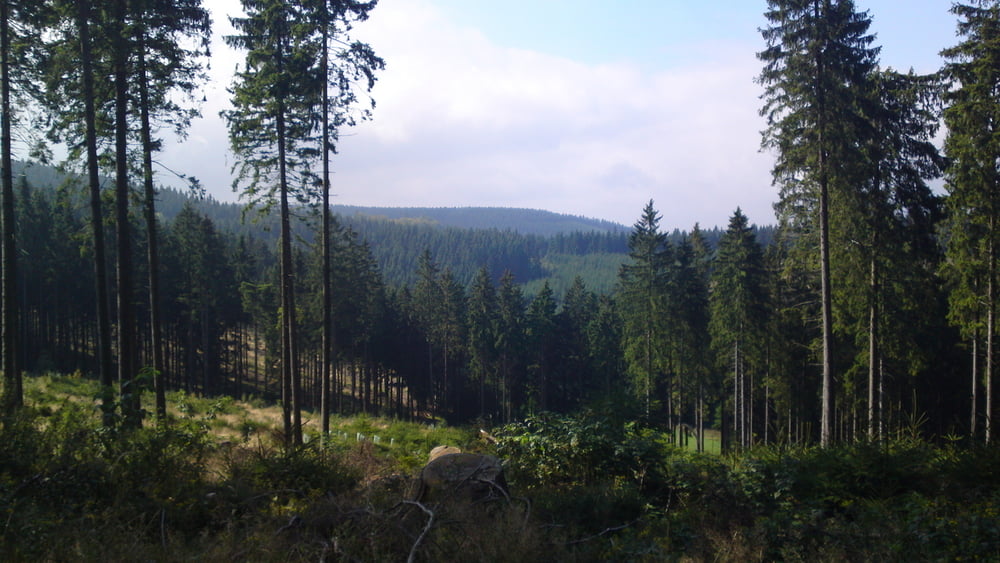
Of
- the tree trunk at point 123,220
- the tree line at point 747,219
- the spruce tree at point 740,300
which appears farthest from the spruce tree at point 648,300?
the tree trunk at point 123,220

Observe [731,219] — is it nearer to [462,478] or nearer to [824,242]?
[824,242]

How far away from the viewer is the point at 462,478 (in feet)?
→ 24.7

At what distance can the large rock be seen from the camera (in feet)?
23.9

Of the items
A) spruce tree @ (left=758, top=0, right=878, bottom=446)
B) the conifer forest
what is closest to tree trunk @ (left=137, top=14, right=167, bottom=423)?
the conifer forest

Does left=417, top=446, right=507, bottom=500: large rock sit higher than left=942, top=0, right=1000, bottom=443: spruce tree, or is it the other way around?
left=942, top=0, right=1000, bottom=443: spruce tree

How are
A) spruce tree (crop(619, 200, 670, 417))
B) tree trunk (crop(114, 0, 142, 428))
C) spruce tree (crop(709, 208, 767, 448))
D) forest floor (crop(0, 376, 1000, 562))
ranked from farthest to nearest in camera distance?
spruce tree (crop(619, 200, 670, 417)) → spruce tree (crop(709, 208, 767, 448)) → tree trunk (crop(114, 0, 142, 428)) → forest floor (crop(0, 376, 1000, 562))

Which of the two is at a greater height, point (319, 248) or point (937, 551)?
point (319, 248)

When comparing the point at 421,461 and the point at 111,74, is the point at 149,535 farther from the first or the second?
the point at 111,74

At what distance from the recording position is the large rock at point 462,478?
728 cm

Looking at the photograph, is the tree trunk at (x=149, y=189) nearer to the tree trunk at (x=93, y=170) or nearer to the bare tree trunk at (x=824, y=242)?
the tree trunk at (x=93, y=170)

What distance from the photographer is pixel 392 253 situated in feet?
645

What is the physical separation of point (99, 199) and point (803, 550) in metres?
14.8

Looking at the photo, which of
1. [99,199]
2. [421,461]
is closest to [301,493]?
[421,461]

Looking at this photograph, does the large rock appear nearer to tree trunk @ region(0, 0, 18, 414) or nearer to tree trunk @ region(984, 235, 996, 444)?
tree trunk @ region(0, 0, 18, 414)
